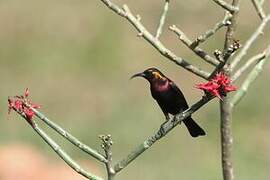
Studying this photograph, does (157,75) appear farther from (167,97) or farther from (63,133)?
(63,133)

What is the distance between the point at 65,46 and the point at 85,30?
2.21 feet

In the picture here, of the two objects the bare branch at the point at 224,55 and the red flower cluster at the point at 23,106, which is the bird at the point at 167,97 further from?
the bare branch at the point at 224,55

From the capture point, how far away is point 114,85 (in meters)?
14.0

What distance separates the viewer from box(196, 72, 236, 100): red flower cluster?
214cm

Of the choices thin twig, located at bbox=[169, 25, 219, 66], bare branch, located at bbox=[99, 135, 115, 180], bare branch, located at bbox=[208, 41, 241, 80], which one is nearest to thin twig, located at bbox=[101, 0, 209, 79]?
thin twig, located at bbox=[169, 25, 219, 66]

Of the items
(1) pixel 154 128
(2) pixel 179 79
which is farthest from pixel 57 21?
(1) pixel 154 128

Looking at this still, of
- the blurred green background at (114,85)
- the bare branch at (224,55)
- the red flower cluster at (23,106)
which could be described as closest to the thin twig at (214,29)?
the bare branch at (224,55)

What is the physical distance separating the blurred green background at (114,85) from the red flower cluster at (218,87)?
284 inches

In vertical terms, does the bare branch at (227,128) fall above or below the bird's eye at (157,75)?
below

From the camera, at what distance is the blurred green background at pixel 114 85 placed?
10766 millimetres

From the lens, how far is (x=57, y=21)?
16.8 m

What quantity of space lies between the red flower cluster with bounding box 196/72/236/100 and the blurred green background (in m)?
7.21

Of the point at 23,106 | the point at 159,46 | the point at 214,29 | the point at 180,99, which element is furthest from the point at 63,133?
the point at 180,99

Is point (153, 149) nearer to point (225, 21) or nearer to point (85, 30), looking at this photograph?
point (85, 30)
